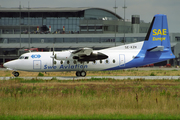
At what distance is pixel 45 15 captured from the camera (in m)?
86.2

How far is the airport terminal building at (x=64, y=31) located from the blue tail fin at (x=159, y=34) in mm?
34298

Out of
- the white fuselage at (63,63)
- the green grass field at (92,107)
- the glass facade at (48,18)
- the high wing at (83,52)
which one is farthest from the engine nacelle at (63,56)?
the glass facade at (48,18)

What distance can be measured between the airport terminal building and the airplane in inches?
1218

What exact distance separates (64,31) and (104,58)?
46.9 m

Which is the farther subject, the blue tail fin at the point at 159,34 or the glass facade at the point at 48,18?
the glass facade at the point at 48,18

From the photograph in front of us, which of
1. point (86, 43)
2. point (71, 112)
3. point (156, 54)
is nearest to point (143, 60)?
point (156, 54)

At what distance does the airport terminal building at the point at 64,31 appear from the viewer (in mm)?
69062

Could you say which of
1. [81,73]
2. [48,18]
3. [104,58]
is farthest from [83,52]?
[48,18]

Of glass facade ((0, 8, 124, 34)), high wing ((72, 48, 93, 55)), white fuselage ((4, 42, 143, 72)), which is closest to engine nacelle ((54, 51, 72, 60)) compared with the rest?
white fuselage ((4, 42, 143, 72))

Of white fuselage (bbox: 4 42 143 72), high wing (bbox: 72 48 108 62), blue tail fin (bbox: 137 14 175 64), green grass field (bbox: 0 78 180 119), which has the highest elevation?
blue tail fin (bbox: 137 14 175 64)

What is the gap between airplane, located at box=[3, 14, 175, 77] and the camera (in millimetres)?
31344

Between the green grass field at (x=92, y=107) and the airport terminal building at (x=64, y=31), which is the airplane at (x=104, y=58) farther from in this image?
the airport terminal building at (x=64, y=31)

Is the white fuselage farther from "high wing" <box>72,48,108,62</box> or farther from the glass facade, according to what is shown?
the glass facade

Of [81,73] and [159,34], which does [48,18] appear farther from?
[159,34]
